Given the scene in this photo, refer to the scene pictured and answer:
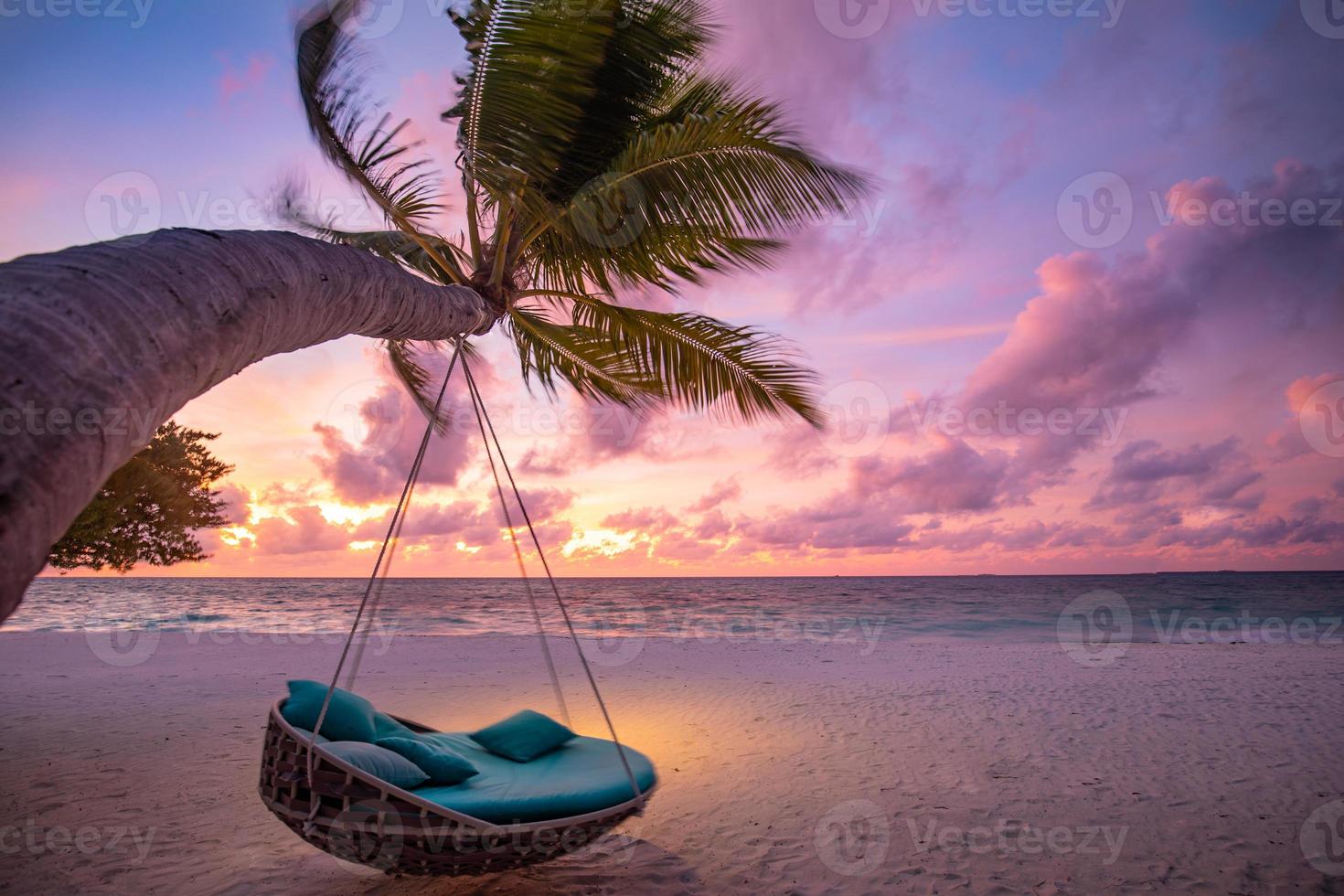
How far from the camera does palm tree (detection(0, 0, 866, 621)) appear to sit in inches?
55.3

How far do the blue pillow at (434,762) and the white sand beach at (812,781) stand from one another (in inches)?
18.0

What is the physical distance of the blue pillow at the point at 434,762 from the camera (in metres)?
3.40

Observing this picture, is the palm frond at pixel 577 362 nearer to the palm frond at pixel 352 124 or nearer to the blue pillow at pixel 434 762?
the palm frond at pixel 352 124

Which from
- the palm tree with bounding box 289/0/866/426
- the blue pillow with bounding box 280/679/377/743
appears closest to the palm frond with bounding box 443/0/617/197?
the palm tree with bounding box 289/0/866/426

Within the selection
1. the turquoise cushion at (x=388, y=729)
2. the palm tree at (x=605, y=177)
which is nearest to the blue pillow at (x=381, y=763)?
the turquoise cushion at (x=388, y=729)

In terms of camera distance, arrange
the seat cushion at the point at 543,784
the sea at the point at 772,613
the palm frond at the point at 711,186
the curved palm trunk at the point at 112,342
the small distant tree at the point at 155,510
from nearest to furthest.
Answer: the curved palm trunk at the point at 112,342 → the seat cushion at the point at 543,784 → the palm frond at the point at 711,186 → the small distant tree at the point at 155,510 → the sea at the point at 772,613

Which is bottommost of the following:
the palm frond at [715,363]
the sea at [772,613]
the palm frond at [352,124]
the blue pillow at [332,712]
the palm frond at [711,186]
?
the sea at [772,613]

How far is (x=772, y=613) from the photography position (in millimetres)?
27359

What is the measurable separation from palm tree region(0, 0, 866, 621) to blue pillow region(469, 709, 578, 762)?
216cm

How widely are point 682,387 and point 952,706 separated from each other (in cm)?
461

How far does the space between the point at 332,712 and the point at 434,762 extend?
0.56 m

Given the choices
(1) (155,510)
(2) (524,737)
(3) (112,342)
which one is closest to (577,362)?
(2) (524,737)

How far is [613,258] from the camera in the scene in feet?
14.7

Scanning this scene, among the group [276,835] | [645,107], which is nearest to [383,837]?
[276,835]
